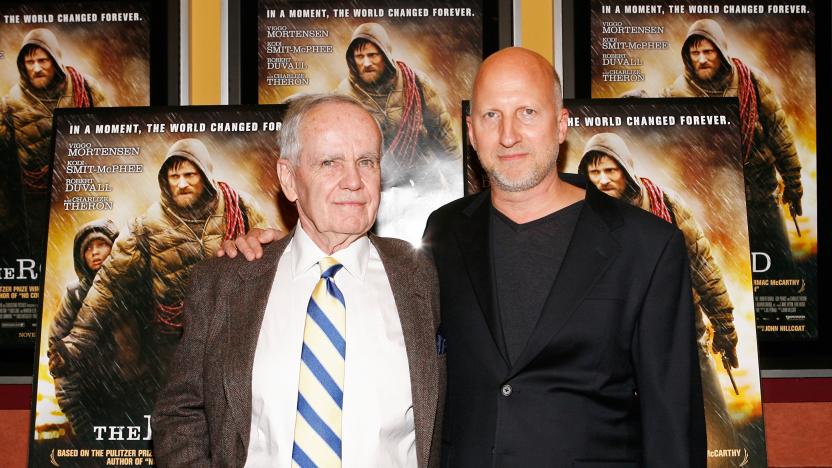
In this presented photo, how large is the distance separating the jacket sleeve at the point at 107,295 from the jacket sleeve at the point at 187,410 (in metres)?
1.04

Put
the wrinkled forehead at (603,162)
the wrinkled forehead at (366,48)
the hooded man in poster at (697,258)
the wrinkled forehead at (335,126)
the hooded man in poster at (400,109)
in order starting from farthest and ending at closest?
1. the wrinkled forehead at (366,48)
2. the hooded man in poster at (400,109)
3. the wrinkled forehead at (603,162)
4. the hooded man in poster at (697,258)
5. the wrinkled forehead at (335,126)

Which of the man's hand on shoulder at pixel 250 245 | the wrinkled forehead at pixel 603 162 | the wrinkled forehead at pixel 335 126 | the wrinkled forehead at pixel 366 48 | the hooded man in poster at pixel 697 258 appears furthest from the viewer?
the wrinkled forehead at pixel 366 48

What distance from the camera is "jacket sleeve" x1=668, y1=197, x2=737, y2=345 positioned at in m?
2.82

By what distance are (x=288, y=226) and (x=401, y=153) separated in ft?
1.93

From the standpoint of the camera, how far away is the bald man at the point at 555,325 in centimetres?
194

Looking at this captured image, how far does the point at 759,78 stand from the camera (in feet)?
11.5

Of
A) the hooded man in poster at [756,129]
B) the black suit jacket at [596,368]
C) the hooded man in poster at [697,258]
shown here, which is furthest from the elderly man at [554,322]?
the hooded man in poster at [756,129]

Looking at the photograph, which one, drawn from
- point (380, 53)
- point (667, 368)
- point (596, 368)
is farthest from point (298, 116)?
point (380, 53)

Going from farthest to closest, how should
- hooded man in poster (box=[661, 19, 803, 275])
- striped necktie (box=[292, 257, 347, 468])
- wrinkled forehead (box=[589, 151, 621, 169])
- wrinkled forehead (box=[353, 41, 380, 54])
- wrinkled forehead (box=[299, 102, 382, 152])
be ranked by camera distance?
1. wrinkled forehead (box=[353, 41, 380, 54])
2. hooded man in poster (box=[661, 19, 803, 275])
3. wrinkled forehead (box=[589, 151, 621, 169])
4. wrinkled forehead (box=[299, 102, 382, 152])
5. striped necktie (box=[292, 257, 347, 468])

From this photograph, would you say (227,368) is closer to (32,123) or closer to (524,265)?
(524,265)

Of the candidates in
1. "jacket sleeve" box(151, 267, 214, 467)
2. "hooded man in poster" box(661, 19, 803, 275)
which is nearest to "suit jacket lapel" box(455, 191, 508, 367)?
"jacket sleeve" box(151, 267, 214, 467)

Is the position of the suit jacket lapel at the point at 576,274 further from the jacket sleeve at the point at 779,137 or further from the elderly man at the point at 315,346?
the jacket sleeve at the point at 779,137

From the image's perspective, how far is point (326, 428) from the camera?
1.83 metres

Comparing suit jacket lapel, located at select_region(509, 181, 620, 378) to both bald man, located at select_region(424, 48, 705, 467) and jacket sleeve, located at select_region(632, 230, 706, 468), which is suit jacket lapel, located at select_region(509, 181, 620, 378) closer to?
bald man, located at select_region(424, 48, 705, 467)
